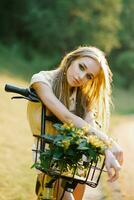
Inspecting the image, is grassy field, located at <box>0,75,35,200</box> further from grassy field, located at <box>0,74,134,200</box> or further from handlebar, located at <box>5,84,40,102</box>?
handlebar, located at <box>5,84,40,102</box>

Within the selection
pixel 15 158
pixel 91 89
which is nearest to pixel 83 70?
pixel 91 89

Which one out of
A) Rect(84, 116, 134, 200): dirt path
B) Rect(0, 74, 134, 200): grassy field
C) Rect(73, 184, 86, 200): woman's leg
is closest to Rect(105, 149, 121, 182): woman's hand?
Rect(73, 184, 86, 200): woman's leg

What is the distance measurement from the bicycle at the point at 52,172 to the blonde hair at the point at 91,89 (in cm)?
16

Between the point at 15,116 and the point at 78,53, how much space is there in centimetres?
1281

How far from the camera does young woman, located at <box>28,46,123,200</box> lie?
374 centimetres

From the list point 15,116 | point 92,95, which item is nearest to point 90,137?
point 92,95

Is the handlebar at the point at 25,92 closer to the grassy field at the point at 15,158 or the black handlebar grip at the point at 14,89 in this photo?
the black handlebar grip at the point at 14,89

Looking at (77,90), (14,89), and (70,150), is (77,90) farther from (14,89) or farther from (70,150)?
(70,150)

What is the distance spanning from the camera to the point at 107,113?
3953 mm

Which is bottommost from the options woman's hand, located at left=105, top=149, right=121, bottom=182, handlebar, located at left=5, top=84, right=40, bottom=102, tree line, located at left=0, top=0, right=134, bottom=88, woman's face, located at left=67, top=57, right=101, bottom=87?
woman's hand, located at left=105, top=149, right=121, bottom=182

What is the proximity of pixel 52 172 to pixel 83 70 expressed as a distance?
2.17 feet

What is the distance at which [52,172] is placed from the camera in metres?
3.46

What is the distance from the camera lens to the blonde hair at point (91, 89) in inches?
149

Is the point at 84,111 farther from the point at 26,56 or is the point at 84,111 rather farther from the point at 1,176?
the point at 26,56
